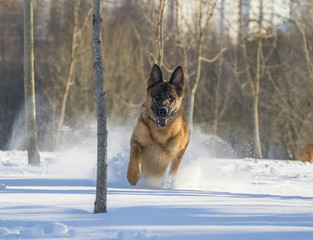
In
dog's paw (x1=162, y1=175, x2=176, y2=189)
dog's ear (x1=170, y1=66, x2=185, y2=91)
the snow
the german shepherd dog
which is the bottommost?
dog's paw (x1=162, y1=175, x2=176, y2=189)

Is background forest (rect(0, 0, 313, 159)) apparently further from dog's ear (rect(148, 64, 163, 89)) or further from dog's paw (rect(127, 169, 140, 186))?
dog's paw (rect(127, 169, 140, 186))

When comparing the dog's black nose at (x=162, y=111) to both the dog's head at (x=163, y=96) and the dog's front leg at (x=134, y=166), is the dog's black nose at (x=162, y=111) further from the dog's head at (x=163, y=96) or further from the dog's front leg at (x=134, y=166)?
the dog's front leg at (x=134, y=166)

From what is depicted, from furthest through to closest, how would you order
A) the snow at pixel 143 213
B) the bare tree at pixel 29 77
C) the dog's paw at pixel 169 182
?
the bare tree at pixel 29 77 → the dog's paw at pixel 169 182 → the snow at pixel 143 213

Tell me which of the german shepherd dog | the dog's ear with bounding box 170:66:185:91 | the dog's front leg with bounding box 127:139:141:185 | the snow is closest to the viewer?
the snow

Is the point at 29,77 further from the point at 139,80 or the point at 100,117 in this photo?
the point at 139,80

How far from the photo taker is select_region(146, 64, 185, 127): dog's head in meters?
6.73

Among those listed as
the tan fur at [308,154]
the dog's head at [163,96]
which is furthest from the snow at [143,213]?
the tan fur at [308,154]

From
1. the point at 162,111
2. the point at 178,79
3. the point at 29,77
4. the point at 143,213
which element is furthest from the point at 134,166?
the point at 29,77

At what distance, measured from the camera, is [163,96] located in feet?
22.3

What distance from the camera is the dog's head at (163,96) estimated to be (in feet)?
22.1

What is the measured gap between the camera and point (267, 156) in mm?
34031

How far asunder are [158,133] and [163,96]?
Result: 0.55 metres

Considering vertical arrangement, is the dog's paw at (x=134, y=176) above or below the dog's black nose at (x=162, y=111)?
below

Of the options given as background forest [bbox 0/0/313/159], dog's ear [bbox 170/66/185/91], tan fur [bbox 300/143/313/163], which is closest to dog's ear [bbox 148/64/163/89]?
dog's ear [bbox 170/66/185/91]
